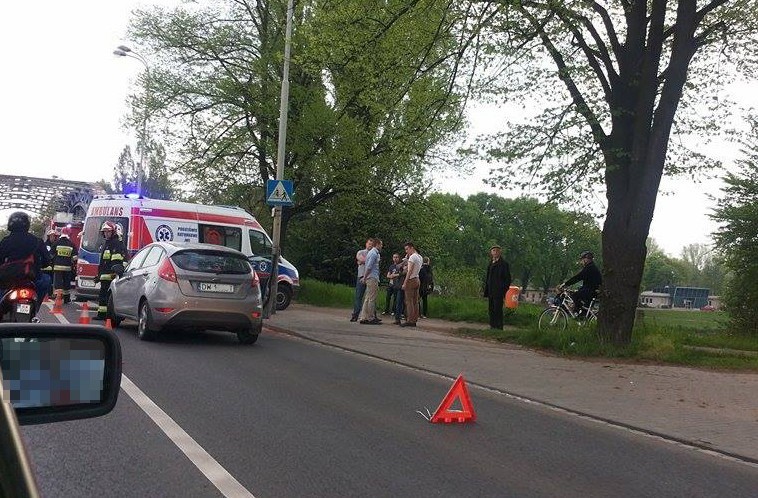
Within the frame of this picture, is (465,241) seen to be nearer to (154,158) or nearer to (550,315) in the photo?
(154,158)

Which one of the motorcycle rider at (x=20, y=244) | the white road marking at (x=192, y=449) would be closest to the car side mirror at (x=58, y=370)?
the white road marking at (x=192, y=449)

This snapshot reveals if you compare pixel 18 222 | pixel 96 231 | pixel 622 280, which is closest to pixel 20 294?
pixel 18 222

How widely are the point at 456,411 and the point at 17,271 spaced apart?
5321 mm

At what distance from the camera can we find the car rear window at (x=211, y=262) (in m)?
12.2

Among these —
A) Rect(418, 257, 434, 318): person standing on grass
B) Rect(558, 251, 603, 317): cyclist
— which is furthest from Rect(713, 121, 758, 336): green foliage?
Rect(418, 257, 434, 318): person standing on grass

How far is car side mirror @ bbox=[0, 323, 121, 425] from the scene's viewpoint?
1821mm

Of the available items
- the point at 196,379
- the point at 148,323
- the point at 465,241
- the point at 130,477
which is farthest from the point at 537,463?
the point at 465,241

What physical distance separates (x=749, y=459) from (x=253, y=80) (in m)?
23.4

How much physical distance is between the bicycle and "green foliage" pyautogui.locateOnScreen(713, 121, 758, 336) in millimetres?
5014

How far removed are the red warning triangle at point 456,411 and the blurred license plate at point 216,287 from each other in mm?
5864

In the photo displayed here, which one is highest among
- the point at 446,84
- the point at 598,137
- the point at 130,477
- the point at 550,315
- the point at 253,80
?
the point at 253,80

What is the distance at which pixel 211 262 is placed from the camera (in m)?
12.4

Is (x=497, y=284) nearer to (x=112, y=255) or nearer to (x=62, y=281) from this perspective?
(x=112, y=255)

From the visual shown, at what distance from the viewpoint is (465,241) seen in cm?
8356
